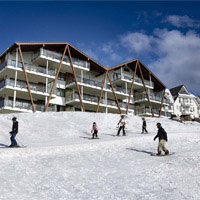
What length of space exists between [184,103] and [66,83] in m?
42.8

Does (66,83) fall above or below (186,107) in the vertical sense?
above

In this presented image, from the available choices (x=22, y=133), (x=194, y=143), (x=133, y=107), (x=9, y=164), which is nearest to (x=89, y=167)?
(x=9, y=164)

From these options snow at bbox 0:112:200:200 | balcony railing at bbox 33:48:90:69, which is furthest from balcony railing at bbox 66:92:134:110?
snow at bbox 0:112:200:200

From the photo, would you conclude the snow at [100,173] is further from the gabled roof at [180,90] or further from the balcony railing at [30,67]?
the gabled roof at [180,90]

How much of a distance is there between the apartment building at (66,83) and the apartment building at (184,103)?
20692 mm

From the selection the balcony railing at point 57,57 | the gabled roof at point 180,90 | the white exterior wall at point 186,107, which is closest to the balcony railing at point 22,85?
the balcony railing at point 57,57

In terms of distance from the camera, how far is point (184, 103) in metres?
71.4

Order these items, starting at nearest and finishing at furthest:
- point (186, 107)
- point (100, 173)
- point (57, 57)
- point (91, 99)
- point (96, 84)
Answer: point (100, 173) < point (57, 57) < point (91, 99) < point (96, 84) < point (186, 107)

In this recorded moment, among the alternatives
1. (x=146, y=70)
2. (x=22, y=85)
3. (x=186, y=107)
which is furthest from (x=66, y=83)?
(x=186, y=107)

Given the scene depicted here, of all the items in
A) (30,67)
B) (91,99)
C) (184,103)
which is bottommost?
(91,99)

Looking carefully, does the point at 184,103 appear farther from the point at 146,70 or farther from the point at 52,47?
the point at 52,47

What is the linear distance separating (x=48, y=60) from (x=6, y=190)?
3112cm

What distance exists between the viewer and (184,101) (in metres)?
71.8

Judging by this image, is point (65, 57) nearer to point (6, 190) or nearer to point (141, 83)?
point (141, 83)
